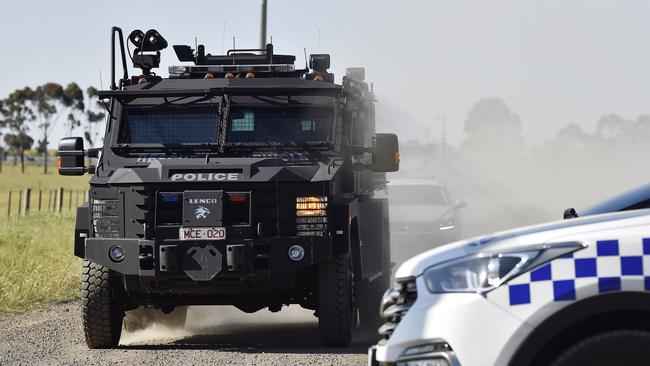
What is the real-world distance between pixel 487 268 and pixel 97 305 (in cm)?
644

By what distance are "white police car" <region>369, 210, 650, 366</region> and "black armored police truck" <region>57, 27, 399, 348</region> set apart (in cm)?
545

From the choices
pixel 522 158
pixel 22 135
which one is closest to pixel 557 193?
pixel 522 158

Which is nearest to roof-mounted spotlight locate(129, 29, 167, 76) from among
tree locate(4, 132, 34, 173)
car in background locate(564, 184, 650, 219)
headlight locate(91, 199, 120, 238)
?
headlight locate(91, 199, 120, 238)

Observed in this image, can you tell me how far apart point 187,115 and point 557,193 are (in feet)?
177

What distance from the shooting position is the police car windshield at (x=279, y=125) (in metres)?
11.2

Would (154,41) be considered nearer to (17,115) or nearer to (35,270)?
(35,270)

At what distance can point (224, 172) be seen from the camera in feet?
34.3

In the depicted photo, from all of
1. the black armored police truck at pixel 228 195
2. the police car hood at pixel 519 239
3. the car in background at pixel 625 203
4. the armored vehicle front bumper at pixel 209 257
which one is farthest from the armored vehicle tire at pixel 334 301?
the police car hood at pixel 519 239

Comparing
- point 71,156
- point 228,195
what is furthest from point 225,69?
point 228,195

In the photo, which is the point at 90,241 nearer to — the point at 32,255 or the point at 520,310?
the point at 520,310

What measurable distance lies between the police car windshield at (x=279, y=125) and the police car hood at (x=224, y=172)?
0.57 metres

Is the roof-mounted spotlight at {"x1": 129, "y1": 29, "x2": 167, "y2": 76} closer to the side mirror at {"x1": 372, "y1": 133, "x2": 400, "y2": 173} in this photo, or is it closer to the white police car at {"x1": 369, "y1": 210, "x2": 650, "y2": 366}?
the side mirror at {"x1": 372, "y1": 133, "x2": 400, "y2": 173}

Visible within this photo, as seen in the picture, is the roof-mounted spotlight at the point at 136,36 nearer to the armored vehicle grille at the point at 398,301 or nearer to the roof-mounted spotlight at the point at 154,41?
the roof-mounted spotlight at the point at 154,41

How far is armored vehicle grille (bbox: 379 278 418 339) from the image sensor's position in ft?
16.5
